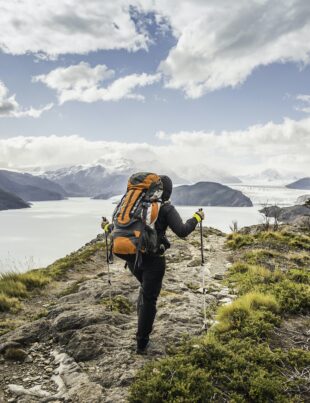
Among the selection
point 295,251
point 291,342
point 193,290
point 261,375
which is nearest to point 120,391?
point 261,375

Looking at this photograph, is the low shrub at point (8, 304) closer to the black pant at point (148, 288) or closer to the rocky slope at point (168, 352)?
the rocky slope at point (168, 352)

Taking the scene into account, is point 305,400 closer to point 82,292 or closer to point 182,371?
point 182,371

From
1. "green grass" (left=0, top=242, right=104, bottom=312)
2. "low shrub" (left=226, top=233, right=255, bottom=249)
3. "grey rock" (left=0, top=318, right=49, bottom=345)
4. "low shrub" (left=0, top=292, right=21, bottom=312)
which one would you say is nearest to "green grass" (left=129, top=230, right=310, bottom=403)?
"grey rock" (left=0, top=318, right=49, bottom=345)

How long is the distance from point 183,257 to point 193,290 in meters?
7.19

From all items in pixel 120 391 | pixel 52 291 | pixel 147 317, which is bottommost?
pixel 52 291

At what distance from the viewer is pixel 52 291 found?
13.0 meters

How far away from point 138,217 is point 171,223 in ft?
1.85

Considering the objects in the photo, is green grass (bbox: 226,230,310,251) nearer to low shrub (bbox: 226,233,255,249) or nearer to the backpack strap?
low shrub (bbox: 226,233,255,249)

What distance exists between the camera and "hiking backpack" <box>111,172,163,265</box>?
5305mm

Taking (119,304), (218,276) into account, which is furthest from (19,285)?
(218,276)

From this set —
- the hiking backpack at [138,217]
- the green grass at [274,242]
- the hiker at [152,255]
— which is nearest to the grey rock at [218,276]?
the green grass at [274,242]

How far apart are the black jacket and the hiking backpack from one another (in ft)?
0.61

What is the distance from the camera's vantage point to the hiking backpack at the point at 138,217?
5.30m

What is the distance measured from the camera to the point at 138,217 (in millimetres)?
5426
